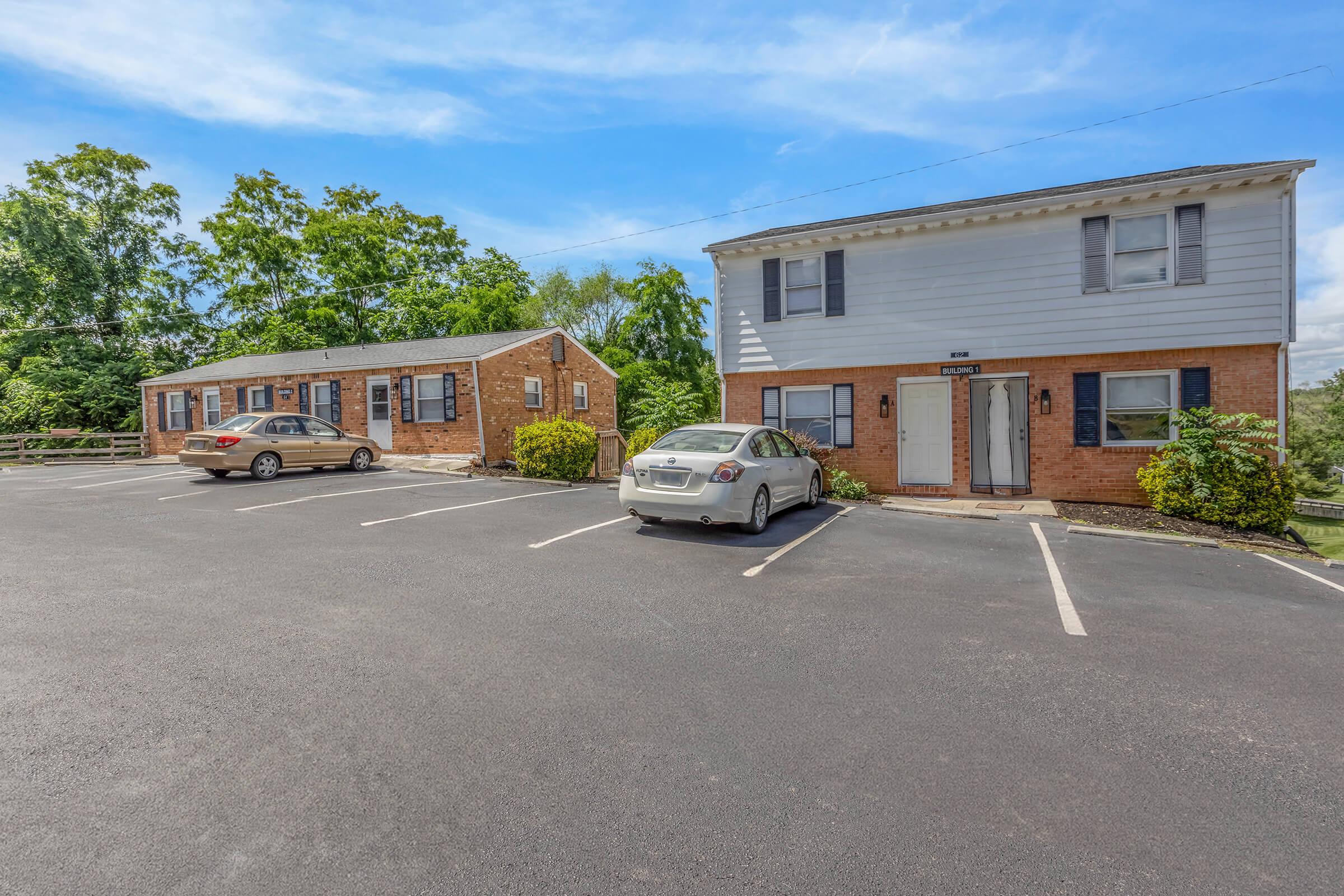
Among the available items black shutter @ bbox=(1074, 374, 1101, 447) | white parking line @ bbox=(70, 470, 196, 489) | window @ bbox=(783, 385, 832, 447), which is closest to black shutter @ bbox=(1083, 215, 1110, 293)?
black shutter @ bbox=(1074, 374, 1101, 447)

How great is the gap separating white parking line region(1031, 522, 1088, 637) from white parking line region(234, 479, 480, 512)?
35.7 ft

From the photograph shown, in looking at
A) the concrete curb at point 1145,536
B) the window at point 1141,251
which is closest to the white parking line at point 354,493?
the concrete curb at point 1145,536

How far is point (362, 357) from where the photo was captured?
896 inches

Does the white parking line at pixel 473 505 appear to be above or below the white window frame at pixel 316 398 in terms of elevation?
below

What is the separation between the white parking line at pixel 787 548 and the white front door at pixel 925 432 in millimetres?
3431

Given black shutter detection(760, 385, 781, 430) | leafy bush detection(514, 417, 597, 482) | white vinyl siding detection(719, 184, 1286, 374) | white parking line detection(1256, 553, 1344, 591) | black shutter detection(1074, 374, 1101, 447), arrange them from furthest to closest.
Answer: leafy bush detection(514, 417, 597, 482) → black shutter detection(760, 385, 781, 430) → black shutter detection(1074, 374, 1101, 447) → white vinyl siding detection(719, 184, 1286, 374) → white parking line detection(1256, 553, 1344, 591)

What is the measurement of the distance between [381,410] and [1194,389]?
67.6 feet

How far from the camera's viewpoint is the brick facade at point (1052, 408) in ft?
36.5

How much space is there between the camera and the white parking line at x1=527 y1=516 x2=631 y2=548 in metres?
7.98

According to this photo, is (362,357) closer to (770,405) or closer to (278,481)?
(278,481)

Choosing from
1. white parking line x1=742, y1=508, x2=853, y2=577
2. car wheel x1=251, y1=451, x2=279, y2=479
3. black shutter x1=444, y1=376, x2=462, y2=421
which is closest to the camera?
white parking line x1=742, y1=508, x2=853, y2=577

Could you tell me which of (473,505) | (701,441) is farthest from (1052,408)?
(473,505)

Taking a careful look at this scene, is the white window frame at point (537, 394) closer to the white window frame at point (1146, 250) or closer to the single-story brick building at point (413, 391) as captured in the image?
the single-story brick building at point (413, 391)

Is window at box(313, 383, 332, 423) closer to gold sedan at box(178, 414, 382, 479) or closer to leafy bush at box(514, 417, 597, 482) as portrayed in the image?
gold sedan at box(178, 414, 382, 479)
